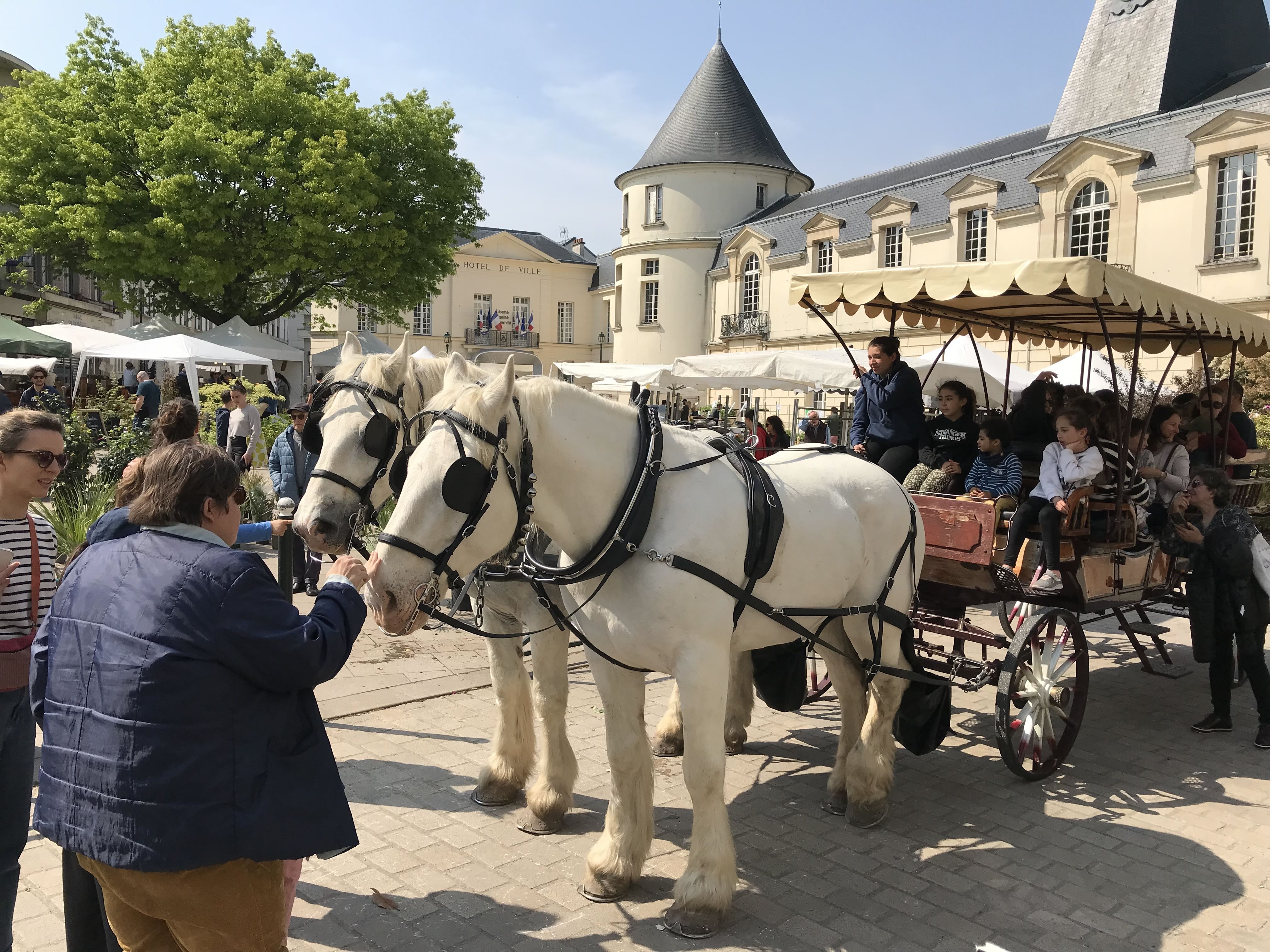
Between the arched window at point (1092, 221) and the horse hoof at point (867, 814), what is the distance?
25007 millimetres

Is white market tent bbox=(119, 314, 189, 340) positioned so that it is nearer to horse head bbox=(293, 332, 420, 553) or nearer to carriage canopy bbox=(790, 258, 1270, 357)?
horse head bbox=(293, 332, 420, 553)

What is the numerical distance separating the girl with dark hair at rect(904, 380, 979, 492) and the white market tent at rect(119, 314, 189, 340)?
18.1 meters

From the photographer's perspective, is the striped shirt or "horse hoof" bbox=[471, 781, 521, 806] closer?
the striped shirt

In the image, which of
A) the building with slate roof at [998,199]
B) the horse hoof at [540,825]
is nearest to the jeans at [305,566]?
the horse hoof at [540,825]

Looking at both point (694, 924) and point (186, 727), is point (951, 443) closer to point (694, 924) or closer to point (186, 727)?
point (694, 924)

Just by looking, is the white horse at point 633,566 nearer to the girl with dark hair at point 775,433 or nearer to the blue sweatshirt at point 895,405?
the blue sweatshirt at point 895,405

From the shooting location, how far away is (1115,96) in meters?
27.7

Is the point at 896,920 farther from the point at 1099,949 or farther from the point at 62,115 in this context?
the point at 62,115

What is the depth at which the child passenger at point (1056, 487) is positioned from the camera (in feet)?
16.4

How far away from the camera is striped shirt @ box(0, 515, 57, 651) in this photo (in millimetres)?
2762

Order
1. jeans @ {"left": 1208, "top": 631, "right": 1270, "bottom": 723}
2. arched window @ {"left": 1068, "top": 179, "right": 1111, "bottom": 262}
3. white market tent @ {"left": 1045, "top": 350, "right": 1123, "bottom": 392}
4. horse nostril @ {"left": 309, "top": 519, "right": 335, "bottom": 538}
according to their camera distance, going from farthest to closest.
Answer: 1. arched window @ {"left": 1068, "top": 179, "right": 1111, "bottom": 262}
2. white market tent @ {"left": 1045, "top": 350, "right": 1123, "bottom": 392}
3. jeans @ {"left": 1208, "top": 631, "right": 1270, "bottom": 723}
4. horse nostril @ {"left": 309, "top": 519, "right": 335, "bottom": 538}

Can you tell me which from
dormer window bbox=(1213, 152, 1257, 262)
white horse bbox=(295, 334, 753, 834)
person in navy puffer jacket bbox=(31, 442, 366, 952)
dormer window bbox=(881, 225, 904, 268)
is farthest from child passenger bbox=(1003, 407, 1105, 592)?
dormer window bbox=(881, 225, 904, 268)

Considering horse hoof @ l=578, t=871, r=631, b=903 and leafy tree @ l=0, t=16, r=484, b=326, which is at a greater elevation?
leafy tree @ l=0, t=16, r=484, b=326

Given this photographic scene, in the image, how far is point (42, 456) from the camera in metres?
2.82
